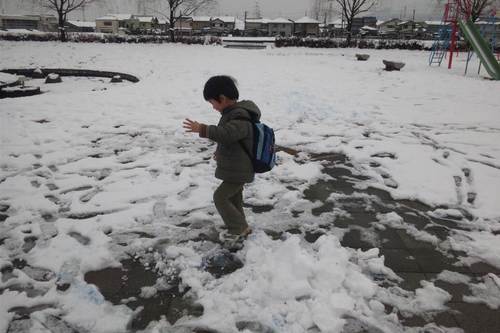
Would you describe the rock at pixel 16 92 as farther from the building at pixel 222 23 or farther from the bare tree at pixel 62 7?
the building at pixel 222 23

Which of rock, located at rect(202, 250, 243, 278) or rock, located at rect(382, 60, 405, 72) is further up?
rock, located at rect(382, 60, 405, 72)

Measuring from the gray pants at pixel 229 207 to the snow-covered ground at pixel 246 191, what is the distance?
194mm

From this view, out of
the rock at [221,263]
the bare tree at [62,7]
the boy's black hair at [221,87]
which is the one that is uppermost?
the bare tree at [62,7]

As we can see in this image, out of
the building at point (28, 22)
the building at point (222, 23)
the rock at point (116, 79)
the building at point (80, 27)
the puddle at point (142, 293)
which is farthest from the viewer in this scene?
the building at point (80, 27)

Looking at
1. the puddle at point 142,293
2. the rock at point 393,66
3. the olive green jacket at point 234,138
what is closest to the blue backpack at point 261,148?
the olive green jacket at point 234,138

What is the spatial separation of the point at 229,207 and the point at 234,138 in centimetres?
63

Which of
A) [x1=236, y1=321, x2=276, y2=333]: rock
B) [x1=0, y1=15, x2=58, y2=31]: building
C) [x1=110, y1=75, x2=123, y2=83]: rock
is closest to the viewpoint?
[x1=236, y1=321, x2=276, y2=333]: rock

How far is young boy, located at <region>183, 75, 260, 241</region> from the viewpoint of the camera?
7.26ft

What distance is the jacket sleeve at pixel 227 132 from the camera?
219 centimetres

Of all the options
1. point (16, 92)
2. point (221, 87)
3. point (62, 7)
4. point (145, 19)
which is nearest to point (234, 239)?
point (221, 87)

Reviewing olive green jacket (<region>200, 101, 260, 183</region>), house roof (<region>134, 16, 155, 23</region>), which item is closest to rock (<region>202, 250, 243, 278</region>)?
olive green jacket (<region>200, 101, 260, 183</region>)

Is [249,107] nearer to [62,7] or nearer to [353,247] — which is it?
[353,247]

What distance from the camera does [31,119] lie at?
5879 millimetres

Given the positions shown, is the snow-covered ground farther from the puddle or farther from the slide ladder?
the slide ladder
